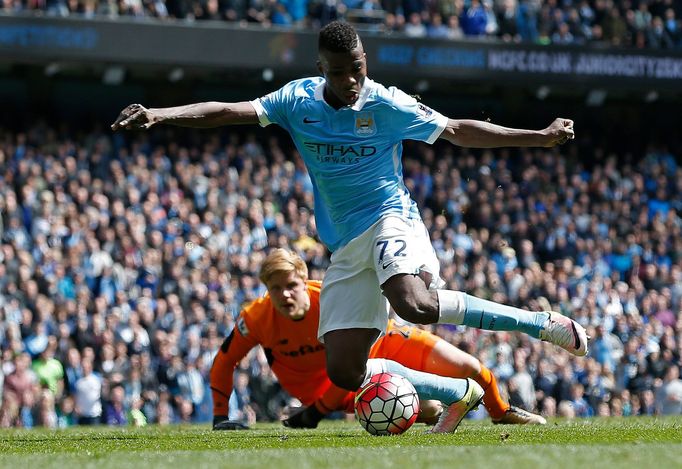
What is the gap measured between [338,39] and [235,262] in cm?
1054

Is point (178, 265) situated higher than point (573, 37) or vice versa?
point (573, 37)

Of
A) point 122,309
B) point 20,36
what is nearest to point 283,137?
point 20,36

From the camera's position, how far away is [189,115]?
740cm

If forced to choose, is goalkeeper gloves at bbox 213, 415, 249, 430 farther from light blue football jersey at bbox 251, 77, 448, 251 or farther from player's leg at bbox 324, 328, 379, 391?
light blue football jersey at bbox 251, 77, 448, 251

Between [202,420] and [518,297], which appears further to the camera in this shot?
[518,297]

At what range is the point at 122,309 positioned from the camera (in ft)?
52.1

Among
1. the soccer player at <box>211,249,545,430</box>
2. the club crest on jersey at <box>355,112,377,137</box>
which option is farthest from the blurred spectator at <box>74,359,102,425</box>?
the club crest on jersey at <box>355,112,377,137</box>

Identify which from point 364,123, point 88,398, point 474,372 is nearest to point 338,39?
point 364,123

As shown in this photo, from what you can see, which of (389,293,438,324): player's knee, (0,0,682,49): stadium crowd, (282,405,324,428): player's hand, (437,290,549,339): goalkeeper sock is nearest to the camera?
(389,293,438,324): player's knee

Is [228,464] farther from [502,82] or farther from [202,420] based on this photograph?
[502,82]

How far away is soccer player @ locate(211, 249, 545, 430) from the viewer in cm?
858

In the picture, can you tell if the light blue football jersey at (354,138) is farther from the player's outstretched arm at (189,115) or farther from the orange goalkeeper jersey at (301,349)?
the orange goalkeeper jersey at (301,349)

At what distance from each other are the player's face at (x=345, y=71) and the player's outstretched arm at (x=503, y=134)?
2.18 feet

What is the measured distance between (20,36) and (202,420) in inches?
341
